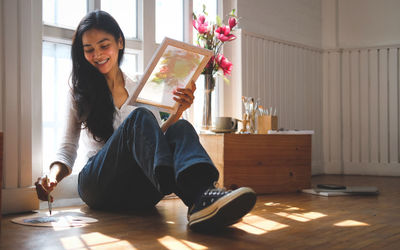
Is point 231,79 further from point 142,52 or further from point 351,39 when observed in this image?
point 351,39

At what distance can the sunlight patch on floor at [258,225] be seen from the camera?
152 centimetres

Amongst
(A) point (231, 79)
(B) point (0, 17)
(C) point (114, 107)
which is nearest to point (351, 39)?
(A) point (231, 79)

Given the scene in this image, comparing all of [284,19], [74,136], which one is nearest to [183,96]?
[74,136]

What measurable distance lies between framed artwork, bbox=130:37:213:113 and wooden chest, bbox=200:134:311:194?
0.67 metres

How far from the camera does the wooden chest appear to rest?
250 cm

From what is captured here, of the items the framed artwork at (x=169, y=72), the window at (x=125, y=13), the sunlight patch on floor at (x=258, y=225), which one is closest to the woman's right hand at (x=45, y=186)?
the framed artwork at (x=169, y=72)

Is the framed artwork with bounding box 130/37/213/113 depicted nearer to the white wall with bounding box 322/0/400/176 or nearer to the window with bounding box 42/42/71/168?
the window with bounding box 42/42/71/168

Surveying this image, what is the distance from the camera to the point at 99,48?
6.52ft

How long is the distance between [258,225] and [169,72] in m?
0.75

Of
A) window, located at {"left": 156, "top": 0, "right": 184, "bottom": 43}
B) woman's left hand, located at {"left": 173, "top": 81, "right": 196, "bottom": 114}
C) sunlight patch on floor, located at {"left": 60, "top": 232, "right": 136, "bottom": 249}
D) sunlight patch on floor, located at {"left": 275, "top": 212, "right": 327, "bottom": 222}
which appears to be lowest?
sunlight patch on floor, located at {"left": 275, "top": 212, "right": 327, "bottom": 222}

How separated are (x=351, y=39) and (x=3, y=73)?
3.03 metres

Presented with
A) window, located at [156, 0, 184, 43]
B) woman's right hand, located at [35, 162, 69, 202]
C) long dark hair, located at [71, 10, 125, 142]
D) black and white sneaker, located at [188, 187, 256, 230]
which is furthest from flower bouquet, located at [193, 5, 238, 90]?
black and white sneaker, located at [188, 187, 256, 230]

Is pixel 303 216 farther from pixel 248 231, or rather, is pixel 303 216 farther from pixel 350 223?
pixel 248 231

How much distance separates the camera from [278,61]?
11.6 ft
